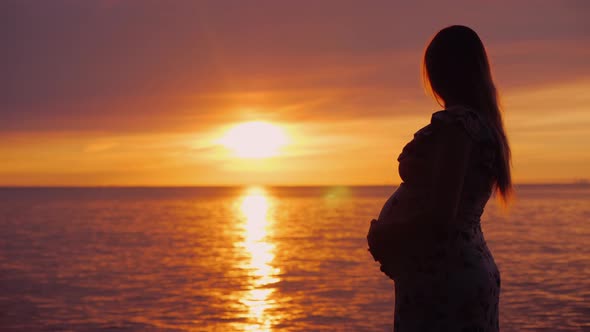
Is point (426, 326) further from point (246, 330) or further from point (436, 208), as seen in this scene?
point (246, 330)

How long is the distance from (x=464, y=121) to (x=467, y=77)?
31cm

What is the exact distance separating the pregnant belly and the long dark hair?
1.38 ft

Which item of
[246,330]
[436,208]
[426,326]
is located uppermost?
[436,208]

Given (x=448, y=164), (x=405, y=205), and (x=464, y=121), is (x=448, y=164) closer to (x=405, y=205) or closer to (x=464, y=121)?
(x=464, y=121)

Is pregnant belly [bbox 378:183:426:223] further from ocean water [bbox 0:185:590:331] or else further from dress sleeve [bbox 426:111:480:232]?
ocean water [bbox 0:185:590:331]

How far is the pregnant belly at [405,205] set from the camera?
10.00ft

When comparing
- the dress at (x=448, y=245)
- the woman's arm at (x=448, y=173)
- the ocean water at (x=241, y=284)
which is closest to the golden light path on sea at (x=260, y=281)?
the ocean water at (x=241, y=284)

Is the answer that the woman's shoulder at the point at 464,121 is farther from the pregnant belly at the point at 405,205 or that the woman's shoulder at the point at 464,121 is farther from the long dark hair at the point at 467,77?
the pregnant belly at the point at 405,205

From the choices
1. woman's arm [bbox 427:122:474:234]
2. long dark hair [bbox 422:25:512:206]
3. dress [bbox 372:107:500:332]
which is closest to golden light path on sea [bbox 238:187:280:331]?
dress [bbox 372:107:500:332]

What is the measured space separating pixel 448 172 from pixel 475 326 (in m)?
0.79

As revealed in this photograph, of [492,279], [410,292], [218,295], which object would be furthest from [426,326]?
[218,295]

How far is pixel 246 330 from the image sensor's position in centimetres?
1386

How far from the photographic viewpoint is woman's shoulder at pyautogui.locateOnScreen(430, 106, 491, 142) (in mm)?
2971

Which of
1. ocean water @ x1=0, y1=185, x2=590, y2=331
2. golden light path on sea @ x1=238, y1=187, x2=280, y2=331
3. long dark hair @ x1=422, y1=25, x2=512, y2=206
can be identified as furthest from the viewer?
golden light path on sea @ x1=238, y1=187, x2=280, y2=331
